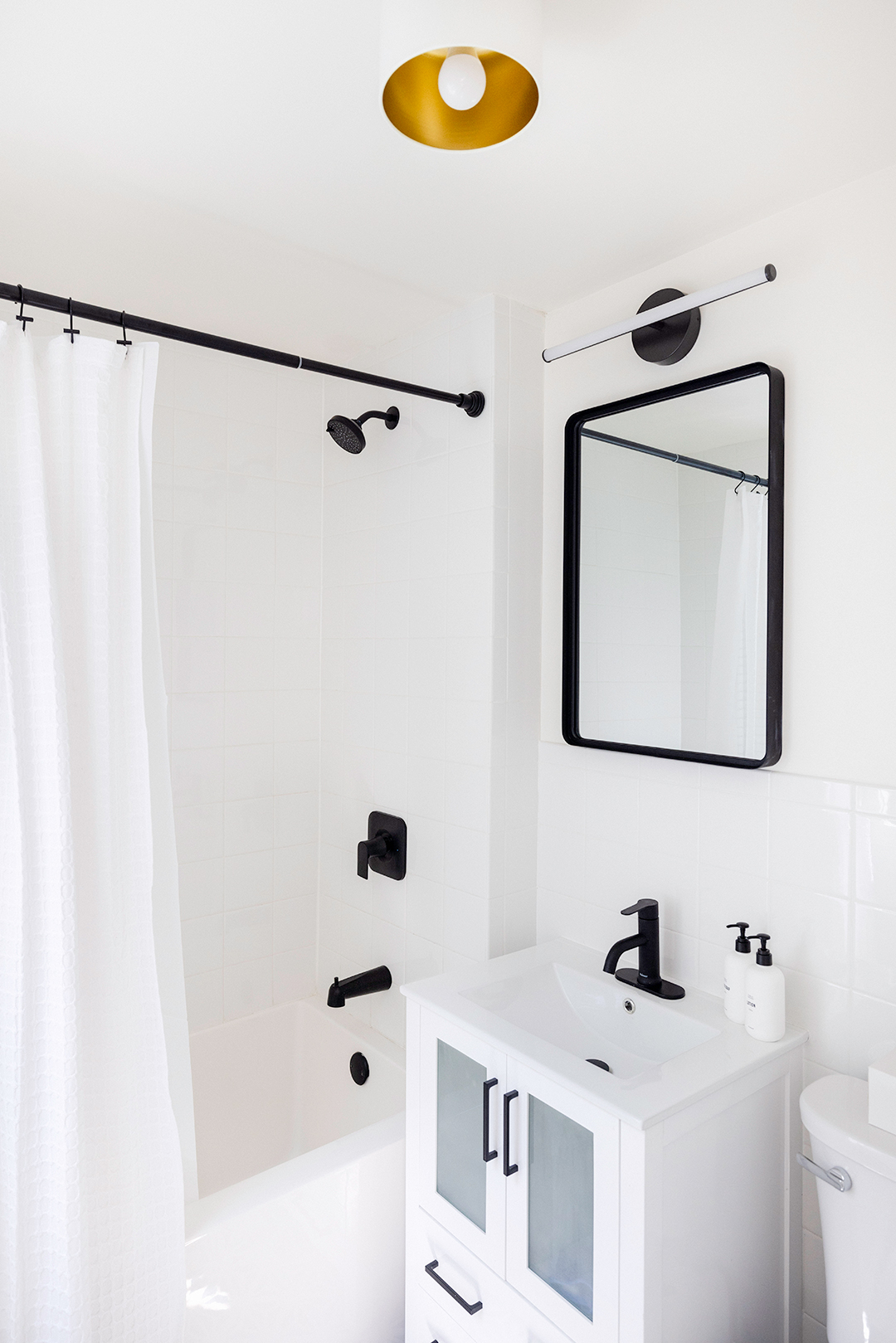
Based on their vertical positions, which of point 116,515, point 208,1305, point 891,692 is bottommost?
point 208,1305

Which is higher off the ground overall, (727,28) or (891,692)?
(727,28)

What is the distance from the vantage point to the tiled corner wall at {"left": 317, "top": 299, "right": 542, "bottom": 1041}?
6.18 ft

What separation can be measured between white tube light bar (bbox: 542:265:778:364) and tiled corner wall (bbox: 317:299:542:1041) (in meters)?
0.25

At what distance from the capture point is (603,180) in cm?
139

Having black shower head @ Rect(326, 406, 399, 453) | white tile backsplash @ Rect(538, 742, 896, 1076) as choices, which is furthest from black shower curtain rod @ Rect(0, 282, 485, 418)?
white tile backsplash @ Rect(538, 742, 896, 1076)

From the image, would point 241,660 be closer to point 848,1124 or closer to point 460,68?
point 460,68

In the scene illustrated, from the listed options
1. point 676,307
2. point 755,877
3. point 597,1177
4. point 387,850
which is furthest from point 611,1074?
point 676,307

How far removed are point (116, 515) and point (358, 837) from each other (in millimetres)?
1259

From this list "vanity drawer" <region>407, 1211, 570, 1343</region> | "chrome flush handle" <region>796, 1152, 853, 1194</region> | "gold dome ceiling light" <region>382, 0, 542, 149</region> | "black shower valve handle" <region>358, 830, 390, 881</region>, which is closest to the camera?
"gold dome ceiling light" <region>382, 0, 542, 149</region>

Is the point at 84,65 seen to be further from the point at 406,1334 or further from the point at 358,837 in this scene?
the point at 406,1334

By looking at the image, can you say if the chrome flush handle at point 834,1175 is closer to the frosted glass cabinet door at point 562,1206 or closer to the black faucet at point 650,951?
the frosted glass cabinet door at point 562,1206

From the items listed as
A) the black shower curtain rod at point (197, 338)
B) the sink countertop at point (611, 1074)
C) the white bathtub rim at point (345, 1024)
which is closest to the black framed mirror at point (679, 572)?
the black shower curtain rod at point (197, 338)

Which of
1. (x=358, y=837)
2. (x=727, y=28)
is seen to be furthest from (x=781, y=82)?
(x=358, y=837)

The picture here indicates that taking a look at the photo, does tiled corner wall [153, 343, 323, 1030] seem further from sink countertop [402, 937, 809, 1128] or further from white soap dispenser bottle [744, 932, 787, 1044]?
white soap dispenser bottle [744, 932, 787, 1044]
